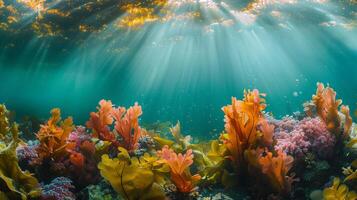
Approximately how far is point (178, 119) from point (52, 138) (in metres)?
21.1

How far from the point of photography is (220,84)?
6372cm

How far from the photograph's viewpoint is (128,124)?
4277 millimetres

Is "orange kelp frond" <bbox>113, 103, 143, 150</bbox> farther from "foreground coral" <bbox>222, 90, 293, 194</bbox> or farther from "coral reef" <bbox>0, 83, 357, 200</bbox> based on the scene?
"foreground coral" <bbox>222, 90, 293, 194</bbox>

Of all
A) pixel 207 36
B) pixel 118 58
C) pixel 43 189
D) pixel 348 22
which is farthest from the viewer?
pixel 118 58

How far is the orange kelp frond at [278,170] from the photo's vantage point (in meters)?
3.23

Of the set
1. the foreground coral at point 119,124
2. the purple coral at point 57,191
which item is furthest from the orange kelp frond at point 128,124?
the purple coral at point 57,191

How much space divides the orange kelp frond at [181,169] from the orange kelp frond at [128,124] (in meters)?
1.06

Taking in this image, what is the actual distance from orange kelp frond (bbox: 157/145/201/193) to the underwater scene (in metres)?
0.01

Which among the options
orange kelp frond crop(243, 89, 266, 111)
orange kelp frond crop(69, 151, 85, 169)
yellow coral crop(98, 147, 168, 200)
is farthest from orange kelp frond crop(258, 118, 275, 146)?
orange kelp frond crop(69, 151, 85, 169)

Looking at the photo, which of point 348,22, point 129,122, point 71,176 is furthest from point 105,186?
point 348,22

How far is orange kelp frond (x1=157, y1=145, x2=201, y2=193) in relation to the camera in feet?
10.4

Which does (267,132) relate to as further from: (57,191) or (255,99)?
(57,191)

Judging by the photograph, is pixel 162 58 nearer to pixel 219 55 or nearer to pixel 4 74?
pixel 219 55

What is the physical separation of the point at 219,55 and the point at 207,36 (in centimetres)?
1088
